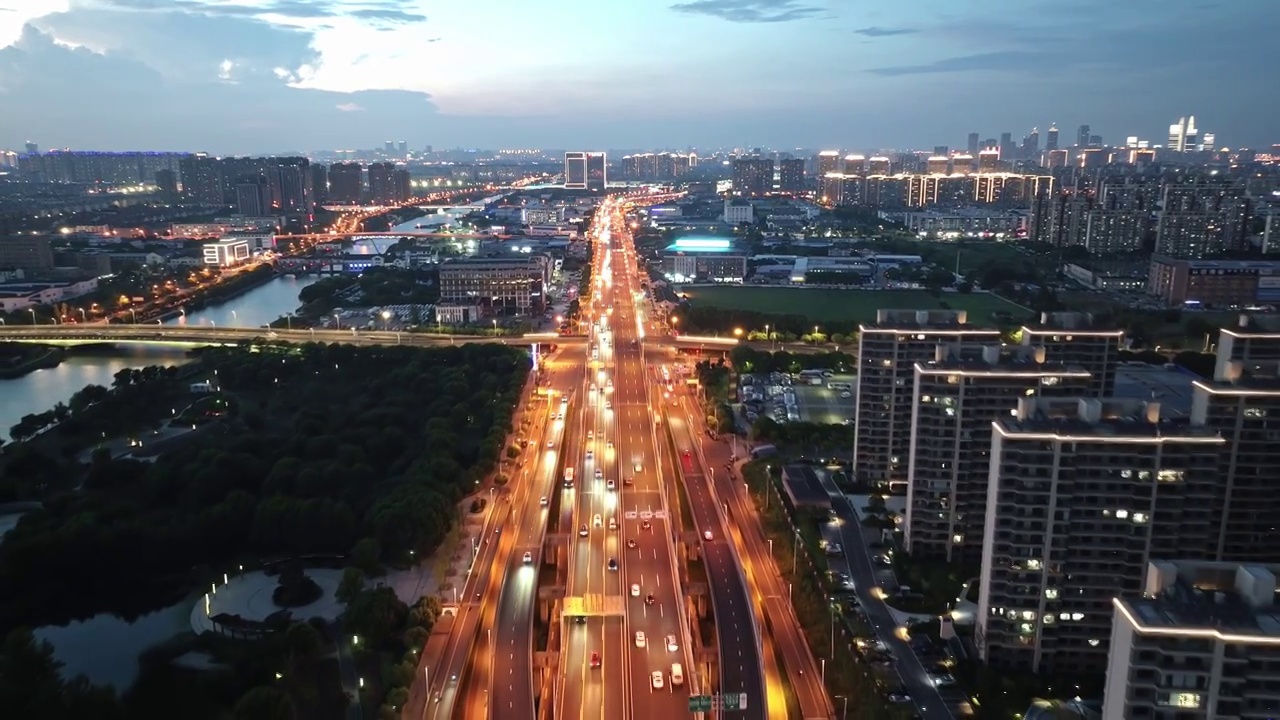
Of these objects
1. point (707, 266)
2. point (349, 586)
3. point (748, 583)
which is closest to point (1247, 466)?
point (748, 583)

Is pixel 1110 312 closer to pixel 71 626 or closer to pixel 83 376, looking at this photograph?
pixel 71 626

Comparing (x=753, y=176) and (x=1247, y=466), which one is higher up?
(x=753, y=176)

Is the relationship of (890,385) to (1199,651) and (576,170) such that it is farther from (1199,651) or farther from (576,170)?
(576,170)

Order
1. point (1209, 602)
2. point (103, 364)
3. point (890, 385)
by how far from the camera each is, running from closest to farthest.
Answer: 1. point (1209, 602)
2. point (890, 385)
3. point (103, 364)

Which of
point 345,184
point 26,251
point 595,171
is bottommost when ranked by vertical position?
point 26,251

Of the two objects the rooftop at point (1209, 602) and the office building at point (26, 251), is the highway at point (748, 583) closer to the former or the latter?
the rooftop at point (1209, 602)

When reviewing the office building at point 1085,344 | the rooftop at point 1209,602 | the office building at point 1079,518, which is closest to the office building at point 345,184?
the office building at point 1085,344

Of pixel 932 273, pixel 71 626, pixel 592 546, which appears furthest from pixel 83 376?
pixel 932 273
